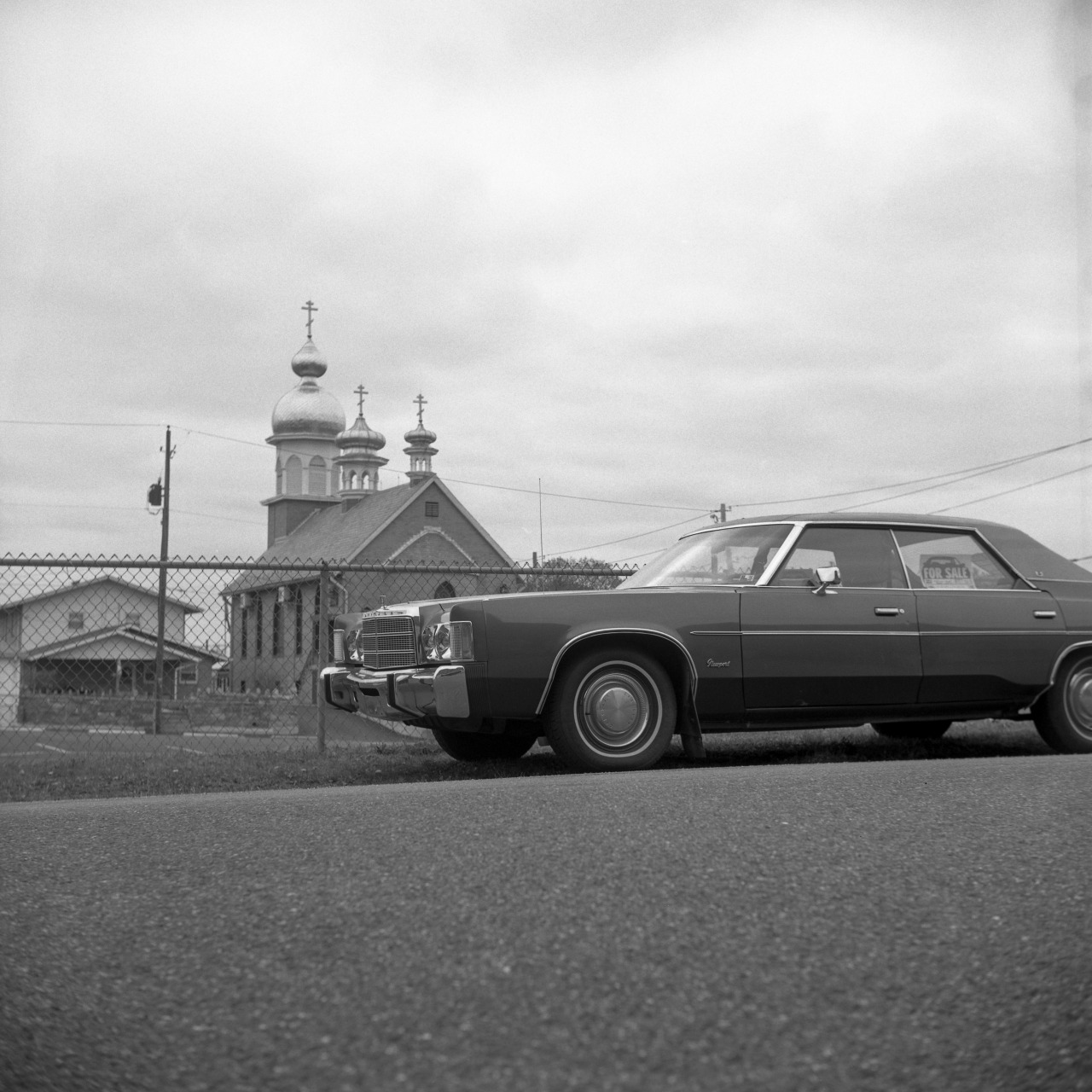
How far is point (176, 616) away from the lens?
34.7 ft

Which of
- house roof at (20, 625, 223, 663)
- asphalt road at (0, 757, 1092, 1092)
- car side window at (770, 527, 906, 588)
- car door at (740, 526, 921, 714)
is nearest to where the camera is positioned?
asphalt road at (0, 757, 1092, 1092)

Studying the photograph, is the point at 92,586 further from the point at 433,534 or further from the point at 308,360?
the point at 308,360

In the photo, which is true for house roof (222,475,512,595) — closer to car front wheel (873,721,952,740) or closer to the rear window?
car front wheel (873,721,952,740)

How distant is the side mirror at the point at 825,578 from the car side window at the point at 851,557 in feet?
0.19

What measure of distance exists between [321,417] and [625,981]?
248ft

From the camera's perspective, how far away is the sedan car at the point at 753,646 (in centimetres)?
751

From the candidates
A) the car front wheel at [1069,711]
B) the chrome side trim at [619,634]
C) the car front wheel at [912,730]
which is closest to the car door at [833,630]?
the chrome side trim at [619,634]

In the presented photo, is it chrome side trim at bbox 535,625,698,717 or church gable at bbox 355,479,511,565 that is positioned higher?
church gable at bbox 355,479,511,565

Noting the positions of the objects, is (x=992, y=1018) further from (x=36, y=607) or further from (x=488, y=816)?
(x=36, y=607)

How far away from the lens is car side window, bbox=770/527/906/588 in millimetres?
8305

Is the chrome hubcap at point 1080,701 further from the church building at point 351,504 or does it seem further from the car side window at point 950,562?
the church building at point 351,504

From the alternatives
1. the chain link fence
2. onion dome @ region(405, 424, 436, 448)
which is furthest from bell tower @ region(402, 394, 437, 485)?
the chain link fence

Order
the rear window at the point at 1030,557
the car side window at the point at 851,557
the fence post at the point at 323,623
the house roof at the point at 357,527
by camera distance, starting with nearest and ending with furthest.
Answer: the car side window at the point at 851,557 → the rear window at the point at 1030,557 → the fence post at the point at 323,623 → the house roof at the point at 357,527

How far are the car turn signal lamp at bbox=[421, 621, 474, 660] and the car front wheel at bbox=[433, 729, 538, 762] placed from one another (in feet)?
3.93
